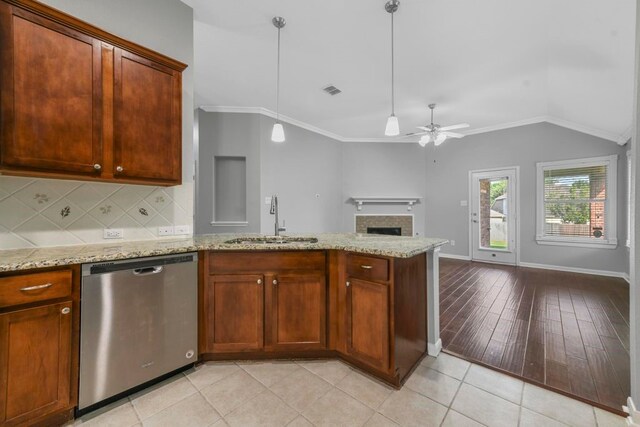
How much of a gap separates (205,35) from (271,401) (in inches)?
132

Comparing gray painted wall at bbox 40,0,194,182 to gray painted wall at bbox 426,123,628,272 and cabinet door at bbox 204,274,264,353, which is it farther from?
gray painted wall at bbox 426,123,628,272

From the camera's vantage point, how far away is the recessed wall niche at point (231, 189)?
4578 mm

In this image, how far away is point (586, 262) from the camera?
4629 millimetres

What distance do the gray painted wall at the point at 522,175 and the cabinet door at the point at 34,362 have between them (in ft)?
21.1

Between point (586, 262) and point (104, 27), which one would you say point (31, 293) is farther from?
point (586, 262)

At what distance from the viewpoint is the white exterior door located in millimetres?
5344

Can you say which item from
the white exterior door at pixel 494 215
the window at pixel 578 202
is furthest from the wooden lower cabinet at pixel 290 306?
Answer: the window at pixel 578 202

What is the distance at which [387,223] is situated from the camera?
21.0ft

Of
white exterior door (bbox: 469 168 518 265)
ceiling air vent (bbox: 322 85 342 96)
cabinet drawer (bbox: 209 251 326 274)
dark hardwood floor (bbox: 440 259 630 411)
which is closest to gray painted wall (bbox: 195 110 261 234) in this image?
ceiling air vent (bbox: 322 85 342 96)

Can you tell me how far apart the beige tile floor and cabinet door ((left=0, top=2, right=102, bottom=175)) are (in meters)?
1.54

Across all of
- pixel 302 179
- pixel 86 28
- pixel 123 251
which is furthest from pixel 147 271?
pixel 302 179

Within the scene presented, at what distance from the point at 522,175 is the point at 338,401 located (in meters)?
5.69

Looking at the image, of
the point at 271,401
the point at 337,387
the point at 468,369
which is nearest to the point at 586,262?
the point at 468,369

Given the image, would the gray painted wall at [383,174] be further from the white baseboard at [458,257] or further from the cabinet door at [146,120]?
the cabinet door at [146,120]
